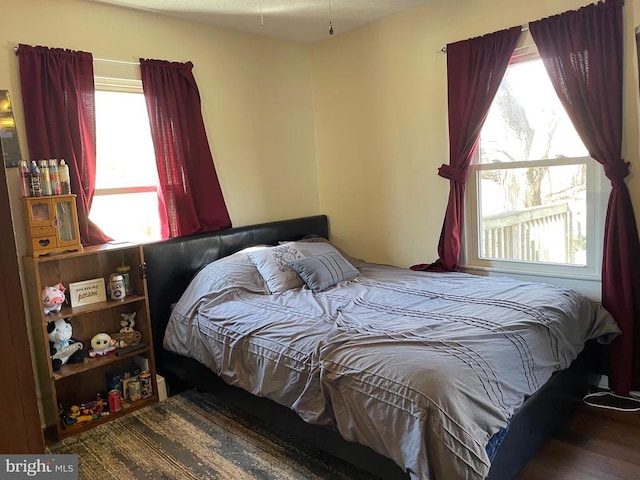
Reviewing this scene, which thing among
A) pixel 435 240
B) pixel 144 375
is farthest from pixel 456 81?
pixel 144 375

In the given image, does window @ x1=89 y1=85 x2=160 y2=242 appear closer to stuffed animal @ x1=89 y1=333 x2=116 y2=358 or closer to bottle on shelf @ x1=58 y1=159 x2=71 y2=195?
bottle on shelf @ x1=58 y1=159 x2=71 y2=195

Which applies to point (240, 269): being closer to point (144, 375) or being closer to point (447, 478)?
point (144, 375)

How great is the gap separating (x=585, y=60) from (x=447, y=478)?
237 cm

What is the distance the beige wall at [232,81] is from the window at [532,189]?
157 cm

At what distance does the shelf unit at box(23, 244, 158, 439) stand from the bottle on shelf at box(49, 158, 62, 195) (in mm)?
357

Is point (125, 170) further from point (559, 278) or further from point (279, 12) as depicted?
point (559, 278)

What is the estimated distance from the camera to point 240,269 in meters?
3.14

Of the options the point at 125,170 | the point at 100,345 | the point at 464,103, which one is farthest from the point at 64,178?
the point at 464,103

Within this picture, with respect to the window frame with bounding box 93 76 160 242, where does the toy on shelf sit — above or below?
below

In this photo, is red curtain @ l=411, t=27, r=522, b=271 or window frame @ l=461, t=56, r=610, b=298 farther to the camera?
red curtain @ l=411, t=27, r=522, b=271

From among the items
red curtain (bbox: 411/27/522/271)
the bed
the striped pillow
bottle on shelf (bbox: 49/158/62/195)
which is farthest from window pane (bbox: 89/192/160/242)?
red curtain (bbox: 411/27/522/271)

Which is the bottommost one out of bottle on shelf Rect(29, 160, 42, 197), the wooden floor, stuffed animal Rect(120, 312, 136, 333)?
the wooden floor

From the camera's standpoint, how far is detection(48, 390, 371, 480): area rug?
7.35 ft

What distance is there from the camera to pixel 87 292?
9.34ft
